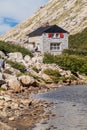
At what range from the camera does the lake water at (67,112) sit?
31245mm

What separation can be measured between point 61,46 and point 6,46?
1768 cm

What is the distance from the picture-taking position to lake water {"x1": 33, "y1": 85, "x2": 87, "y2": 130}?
31245mm

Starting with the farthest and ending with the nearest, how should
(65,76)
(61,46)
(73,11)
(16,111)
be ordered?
(73,11) → (61,46) → (65,76) → (16,111)

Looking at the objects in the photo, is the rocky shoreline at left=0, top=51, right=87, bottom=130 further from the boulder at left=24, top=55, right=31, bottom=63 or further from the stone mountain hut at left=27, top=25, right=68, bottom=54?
the stone mountain hut at left=27, top=25, right=68, bottom=54

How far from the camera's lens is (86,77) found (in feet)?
250

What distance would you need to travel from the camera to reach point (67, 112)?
37844 mm

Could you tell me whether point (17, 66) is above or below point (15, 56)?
below

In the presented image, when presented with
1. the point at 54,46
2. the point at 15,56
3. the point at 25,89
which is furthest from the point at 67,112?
the point at 54,46

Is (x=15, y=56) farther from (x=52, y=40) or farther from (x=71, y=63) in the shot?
(x=52, y=40)

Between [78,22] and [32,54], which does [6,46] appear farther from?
[78,22]

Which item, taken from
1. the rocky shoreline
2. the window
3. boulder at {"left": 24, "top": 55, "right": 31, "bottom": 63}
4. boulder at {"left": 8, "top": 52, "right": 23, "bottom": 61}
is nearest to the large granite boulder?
the rocky shoreline

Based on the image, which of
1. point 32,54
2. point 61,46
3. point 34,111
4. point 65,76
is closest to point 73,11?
point 61,46

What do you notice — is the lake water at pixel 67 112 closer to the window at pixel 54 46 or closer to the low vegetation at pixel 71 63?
the low vegetation at pixel 71 63

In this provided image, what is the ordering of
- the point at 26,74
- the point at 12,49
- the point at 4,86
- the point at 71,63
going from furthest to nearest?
the point at 12,49, the point at 71,63, the point at 26,74, the point at 4,86
